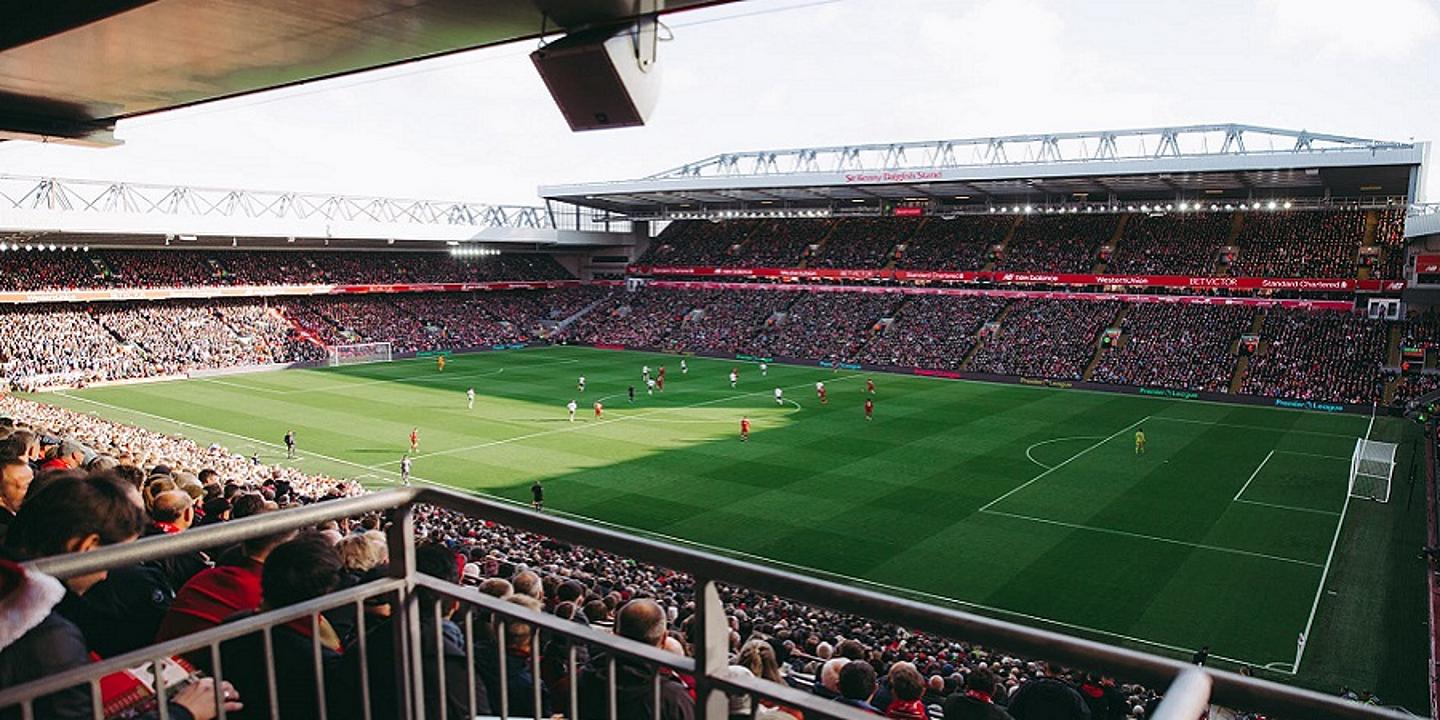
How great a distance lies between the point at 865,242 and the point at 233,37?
65.2 m

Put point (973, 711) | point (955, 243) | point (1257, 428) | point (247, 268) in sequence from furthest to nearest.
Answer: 1. point (955, 243)
2. point (247, 268)
3. point (1257, 428)
4. point (973, 711)

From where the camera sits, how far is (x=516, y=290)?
3034 inches

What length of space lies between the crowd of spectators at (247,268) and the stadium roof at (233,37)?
5298cm

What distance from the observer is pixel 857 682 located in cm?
527

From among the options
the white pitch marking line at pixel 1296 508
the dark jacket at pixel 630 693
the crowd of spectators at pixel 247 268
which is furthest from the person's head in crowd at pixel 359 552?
the crowd of spectators at pixel 247 268

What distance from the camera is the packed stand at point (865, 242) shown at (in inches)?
2655

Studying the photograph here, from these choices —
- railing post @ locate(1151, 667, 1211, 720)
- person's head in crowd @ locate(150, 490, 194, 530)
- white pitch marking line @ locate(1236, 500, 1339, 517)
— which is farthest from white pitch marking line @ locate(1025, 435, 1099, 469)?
railing post @ locate(1151, 667, 1211, 720)

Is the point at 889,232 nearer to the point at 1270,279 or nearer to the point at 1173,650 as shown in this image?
the point at 1270,279

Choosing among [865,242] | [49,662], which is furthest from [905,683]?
[865,242]

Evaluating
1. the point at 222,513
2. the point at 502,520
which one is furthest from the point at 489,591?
the point at 222,513

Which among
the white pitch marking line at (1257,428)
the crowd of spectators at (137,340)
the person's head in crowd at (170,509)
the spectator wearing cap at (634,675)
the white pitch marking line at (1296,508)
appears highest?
the spectator wearing cap at (634,675)

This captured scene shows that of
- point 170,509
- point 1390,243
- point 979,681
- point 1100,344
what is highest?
point 1390,243

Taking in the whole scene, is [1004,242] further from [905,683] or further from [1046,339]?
[905,683]

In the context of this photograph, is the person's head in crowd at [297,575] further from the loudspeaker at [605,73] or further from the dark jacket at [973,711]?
the loudspeaker at [605,73]
